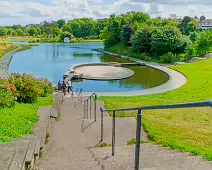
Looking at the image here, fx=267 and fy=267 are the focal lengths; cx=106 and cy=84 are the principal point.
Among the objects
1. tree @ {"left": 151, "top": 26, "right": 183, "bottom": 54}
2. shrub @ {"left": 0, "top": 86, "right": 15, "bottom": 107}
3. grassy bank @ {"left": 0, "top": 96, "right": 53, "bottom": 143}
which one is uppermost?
tree @ {"left": 151, "top": 26, "right": 183, "bottom": 54}

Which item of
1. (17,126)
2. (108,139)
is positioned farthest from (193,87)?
(17,126)

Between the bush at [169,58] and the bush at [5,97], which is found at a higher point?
the bush at [5,97]

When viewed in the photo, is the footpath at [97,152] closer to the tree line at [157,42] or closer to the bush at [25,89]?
the bush at [25,89]

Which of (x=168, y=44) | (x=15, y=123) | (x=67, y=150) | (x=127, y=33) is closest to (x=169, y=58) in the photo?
(x=168, y=44)

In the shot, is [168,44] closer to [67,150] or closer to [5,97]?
[5,97]

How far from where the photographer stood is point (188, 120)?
9008 mm

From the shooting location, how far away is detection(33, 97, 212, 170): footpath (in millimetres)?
4117

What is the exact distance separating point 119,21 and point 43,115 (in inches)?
1851

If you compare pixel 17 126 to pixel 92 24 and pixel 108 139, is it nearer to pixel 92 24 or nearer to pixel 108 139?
pixel 108 139

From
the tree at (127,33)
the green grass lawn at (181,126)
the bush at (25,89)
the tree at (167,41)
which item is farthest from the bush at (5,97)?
the tree at (127,33)

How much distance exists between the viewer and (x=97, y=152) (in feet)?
18.0

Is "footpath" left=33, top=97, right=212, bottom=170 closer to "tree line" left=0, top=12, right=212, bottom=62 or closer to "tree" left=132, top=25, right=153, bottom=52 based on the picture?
"tree line" left=0, top=12, right=212, bottom=62

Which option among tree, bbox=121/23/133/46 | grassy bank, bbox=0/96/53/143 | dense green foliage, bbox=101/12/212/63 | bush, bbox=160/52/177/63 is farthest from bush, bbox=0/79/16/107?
tree, bbox=121/23/133/46

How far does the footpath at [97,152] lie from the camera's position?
4117 mm
